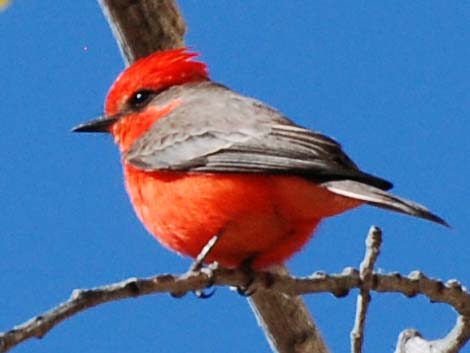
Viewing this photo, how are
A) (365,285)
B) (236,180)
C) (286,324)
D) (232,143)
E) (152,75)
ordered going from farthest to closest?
(152,75)
(286,324)
(232,143)
(236,180)
(365,285)

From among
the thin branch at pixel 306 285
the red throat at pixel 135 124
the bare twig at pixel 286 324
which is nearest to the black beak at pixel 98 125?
the red throat at pixel 135 124

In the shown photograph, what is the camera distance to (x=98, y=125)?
3588 mm

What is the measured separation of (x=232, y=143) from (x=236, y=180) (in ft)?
0.59

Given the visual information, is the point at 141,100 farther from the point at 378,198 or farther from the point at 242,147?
the point at 378,198

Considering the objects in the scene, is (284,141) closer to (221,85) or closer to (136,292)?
(221,85)

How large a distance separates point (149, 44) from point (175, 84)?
165 mm

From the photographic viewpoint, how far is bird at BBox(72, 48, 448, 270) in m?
2.82

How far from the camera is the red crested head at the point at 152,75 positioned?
351 centimetres

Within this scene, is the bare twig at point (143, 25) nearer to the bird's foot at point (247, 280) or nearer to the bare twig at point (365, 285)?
the bird's foot at point (247, 280)

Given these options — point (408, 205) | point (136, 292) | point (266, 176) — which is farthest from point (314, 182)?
point (136, 292)

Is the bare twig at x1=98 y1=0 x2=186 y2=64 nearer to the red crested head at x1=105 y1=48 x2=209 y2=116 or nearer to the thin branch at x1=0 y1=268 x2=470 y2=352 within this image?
the red crested head at x1=105 y1=48 x2=209 y2=116

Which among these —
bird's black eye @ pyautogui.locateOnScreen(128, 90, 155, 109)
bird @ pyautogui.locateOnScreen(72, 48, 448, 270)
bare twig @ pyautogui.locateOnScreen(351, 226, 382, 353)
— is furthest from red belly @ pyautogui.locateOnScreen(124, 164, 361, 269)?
bird's black eye @ pyautogui.locateOnScreen(128, 90, 155, 109)

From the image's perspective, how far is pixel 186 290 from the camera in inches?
93.6

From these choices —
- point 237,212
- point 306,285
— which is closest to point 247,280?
point 237,212
